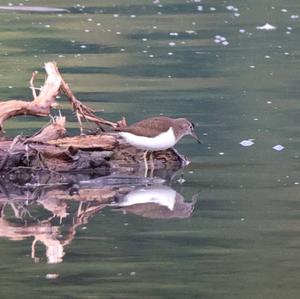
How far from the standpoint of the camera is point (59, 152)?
1064cm

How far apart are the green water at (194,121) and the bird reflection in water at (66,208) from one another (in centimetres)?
5

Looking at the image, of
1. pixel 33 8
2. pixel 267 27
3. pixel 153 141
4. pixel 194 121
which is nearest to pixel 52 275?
pixel 153 141

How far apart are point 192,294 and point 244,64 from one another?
10.3 metres

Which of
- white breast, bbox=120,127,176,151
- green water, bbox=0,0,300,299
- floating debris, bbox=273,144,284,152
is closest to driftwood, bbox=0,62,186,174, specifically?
white breast, bbox=120,127,176,151

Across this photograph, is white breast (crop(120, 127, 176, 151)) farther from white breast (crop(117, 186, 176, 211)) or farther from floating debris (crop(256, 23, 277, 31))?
floating debris (crop(256, 23, 277, 31))

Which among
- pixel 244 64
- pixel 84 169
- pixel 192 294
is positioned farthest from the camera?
pixel 244 64

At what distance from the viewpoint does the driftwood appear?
10.5 meters

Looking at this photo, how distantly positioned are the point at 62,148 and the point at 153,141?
2.46 ft

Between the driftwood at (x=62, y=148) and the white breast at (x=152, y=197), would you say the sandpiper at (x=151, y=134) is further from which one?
the white breast at (x=152, y=197)

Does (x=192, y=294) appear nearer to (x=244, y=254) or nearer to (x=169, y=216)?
(x=244, y=254)

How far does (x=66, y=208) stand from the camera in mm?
9352

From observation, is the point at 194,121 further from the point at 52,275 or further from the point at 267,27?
the point at 267,27

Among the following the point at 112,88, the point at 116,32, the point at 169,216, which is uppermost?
the point at 169,216

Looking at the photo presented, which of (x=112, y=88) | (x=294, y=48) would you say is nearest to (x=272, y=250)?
(x=112, y=88)
